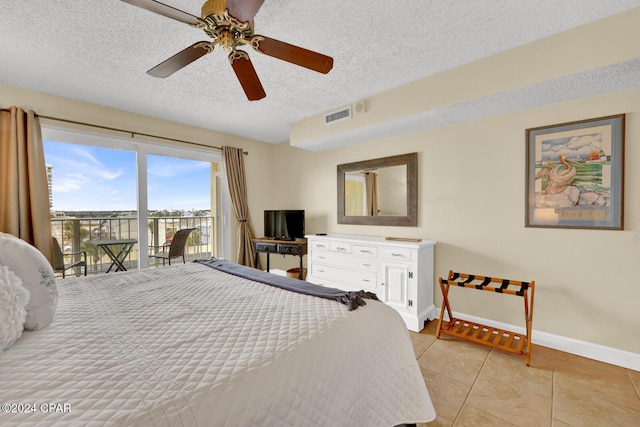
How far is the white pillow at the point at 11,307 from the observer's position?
887 millimetres

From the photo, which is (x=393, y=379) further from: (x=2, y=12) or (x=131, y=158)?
(x=131, y=158)

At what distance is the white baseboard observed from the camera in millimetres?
2055

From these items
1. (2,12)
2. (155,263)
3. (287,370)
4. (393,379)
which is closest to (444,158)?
(393,379)

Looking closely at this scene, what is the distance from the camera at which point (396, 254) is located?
285cm

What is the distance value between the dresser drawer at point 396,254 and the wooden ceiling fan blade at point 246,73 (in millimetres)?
1952

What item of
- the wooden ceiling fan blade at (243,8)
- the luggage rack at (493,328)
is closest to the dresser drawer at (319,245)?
the luggage rack at (493,328)

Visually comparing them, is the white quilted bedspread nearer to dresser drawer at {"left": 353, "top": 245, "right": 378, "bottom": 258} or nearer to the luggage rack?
the luggage rack

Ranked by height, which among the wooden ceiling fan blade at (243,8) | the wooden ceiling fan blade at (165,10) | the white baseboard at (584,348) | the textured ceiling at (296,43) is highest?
the textured ceiling at (296,43)

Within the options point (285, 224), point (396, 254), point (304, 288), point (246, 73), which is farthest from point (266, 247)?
point (246, 73)

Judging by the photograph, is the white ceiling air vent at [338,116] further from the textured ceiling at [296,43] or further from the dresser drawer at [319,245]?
the dresser drawer at [319,245]

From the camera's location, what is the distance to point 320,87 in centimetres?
268

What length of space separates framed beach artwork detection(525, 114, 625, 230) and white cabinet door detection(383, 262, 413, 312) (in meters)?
1.21

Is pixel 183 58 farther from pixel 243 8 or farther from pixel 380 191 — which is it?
pixel 380 191

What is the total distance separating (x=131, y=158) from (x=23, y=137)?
967 mm
